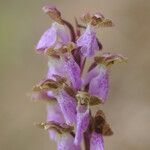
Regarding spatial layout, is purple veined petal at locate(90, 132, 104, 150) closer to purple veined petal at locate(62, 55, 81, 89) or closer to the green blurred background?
purple veined petal at locate(62, 55, 81, 89)

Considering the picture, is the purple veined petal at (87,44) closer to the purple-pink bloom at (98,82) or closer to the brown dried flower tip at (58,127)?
the purple-pink bloom at (98,82)

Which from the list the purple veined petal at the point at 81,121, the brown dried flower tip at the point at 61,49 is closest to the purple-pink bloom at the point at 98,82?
the purple veined petal at the point at 81,121

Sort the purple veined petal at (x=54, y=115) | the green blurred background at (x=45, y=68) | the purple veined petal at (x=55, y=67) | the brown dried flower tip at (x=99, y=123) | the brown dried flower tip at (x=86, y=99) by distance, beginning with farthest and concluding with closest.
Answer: the green blurred background at (x=45, y=68), the purple veined petal at (x=54, y=115), the purple veined petal at (x=55, y=67), the brown dried flower tip at (x=99, y=123), the brown dried flower tip at (x=86, y=99)

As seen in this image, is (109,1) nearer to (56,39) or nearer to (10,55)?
(10,55)

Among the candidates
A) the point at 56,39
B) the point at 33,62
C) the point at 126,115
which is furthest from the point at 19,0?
the point at 56,39

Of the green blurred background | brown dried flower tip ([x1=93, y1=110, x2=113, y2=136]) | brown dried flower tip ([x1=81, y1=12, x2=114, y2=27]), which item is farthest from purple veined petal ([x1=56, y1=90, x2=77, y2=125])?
the green blurred background
